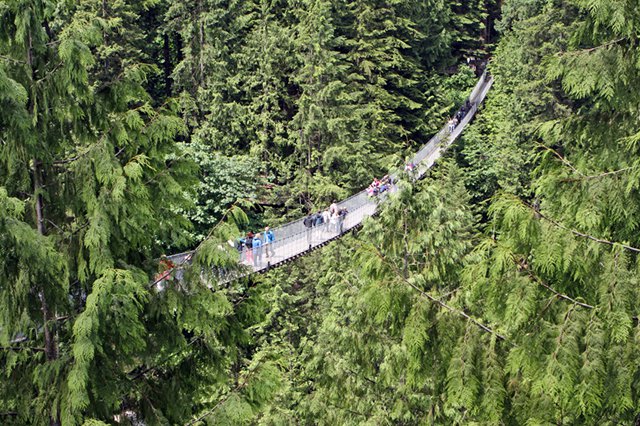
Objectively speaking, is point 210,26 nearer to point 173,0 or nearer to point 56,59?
point 173,0

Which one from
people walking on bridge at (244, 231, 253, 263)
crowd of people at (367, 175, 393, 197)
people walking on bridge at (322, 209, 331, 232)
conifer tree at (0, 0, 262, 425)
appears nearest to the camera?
conifer tree at (0, 0, 262, 425)

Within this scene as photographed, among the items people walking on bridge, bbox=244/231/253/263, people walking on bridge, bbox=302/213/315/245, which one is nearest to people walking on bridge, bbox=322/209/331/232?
people walking on bridge, bbox=302/213/315/245

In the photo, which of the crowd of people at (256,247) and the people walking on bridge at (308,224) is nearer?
the crowd of people at (256,247)

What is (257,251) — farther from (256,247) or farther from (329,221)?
(329,221)

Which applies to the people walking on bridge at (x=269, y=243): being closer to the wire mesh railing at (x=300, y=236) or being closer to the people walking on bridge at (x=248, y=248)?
the wire mesh railing at (x=300, y=236)

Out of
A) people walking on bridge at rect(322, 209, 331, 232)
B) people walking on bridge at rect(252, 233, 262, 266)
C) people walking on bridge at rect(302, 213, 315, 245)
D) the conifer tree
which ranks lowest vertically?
people walking on bridge at rect(322, 209, 331, 232)

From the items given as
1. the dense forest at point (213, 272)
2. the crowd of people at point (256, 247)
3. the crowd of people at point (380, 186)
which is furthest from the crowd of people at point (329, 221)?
the dense forest at point (213, 272)

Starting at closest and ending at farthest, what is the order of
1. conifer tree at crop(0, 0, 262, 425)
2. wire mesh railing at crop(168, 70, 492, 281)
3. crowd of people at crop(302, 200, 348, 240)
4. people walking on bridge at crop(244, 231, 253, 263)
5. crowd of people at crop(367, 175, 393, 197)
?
conifer tree at crop(0, 0, 262, 425) → people walking on bridge at crop(244, 231, 253, 263) → wire mesh railing at crop(168, 70, 492, 281) → crowd of people at crop(302, 200, 348, 240) → crowd of people at crop(367, 175, 393, 197)

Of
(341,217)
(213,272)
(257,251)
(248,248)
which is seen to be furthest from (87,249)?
(341,217)

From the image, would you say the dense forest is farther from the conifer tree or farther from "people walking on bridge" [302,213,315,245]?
"people walking on bridge" [302,213,315,245]

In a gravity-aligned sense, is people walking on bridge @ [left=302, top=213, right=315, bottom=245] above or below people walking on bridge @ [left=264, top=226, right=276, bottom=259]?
below

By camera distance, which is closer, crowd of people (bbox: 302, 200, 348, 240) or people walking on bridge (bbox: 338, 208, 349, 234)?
crowd of people (bbox: 302, 200, 348, 240)
